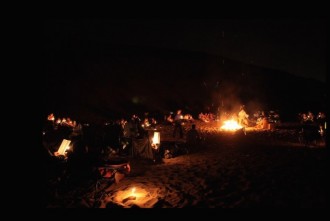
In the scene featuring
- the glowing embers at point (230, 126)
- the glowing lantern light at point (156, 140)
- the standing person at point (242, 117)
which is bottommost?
the glowing lantern light at point (156, 140)

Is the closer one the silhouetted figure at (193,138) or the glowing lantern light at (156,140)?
the glowing lantern light at (156,140)

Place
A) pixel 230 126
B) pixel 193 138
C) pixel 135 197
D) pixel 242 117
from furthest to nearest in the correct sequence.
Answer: pixel 242 117
pixel 230 126
pixel 193 138
pixel 135 197

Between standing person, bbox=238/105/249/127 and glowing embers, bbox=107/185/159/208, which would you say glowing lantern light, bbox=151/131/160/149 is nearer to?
glowing embers, bbox=107/185/159/208

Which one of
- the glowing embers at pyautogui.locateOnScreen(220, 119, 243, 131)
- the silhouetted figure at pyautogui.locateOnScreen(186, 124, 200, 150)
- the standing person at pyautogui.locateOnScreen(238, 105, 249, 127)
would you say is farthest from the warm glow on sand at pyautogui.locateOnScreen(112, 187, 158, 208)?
the standing person at pyautogui.locateOnScreen(238, 105, 249, 127)

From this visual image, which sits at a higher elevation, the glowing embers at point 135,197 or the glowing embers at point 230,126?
the glowing embers at point 230,126

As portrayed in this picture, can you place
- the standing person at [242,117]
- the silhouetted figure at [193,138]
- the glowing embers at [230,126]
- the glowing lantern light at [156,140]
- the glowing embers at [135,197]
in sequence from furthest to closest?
the standing person at [242,117] < the glowing embers at [230,126] < the silhouetted figure at [193,138] < the glowing lantern light at [156,140] < the glowing embers at [135,197]

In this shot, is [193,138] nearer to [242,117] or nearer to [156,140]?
[156,140]

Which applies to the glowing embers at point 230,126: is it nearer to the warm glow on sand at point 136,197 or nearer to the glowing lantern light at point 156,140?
the glowing lantern light at point 156,140

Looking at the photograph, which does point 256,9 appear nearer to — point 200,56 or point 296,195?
point 296,195

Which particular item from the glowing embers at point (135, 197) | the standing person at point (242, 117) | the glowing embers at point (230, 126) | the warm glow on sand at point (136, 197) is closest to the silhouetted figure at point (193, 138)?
the glowing embers at point (135, 197)

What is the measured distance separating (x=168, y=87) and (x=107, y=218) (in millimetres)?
45520

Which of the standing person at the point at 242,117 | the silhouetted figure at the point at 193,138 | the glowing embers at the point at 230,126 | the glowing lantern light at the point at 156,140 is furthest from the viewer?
the standing person at the point at 242,117

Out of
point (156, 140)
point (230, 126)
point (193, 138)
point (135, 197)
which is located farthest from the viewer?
point (230, 126)

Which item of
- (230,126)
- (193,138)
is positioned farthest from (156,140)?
(230,126)
